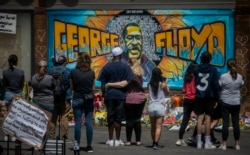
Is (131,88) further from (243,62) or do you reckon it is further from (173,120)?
(243,62)

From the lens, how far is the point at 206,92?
477 inches

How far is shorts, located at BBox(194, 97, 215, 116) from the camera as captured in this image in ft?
40.2

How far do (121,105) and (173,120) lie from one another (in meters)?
5.06

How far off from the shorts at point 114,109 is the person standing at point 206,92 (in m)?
1.52

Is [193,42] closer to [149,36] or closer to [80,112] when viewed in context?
[149,36]

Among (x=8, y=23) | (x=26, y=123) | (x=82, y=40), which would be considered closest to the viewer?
(x=26, y=123)

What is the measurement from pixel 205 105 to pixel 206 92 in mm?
308

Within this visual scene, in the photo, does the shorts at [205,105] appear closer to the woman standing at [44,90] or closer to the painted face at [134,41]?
the woman standing at [44,90]

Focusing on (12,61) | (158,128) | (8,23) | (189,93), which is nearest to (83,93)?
(158,128)

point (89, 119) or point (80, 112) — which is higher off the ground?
point (80, 112)

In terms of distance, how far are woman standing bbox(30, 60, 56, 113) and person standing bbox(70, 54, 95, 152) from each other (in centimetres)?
62

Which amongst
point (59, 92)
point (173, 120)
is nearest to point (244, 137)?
point (173, 120)

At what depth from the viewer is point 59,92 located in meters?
12.1

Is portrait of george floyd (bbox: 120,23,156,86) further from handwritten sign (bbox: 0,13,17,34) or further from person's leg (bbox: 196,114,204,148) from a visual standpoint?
person's leg (bbox: 196,114,204,148)
